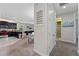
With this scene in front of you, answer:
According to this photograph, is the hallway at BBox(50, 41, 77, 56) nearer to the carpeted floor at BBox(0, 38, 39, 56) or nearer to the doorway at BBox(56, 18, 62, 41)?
the doorway at BBox(56, 18, 62, 41)

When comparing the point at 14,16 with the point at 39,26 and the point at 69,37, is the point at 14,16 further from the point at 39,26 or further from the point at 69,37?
the point at 69,37

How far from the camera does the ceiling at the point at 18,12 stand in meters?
1.58

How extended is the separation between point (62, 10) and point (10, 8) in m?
1.00

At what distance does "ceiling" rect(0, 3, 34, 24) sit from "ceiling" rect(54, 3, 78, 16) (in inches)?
19.9

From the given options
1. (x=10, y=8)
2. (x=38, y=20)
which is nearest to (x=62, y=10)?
(x=38, y=20)

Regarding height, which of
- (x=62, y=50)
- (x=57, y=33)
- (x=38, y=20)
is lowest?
(x=62, y=50)

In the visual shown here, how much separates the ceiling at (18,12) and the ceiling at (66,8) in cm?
51

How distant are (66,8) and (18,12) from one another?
0.93 metres

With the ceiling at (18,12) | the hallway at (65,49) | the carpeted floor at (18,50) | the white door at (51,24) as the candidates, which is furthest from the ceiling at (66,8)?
the carpeted floor at (18,50)

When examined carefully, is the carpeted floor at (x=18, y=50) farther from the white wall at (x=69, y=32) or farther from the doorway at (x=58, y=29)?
the white wall at (x=69, y=32)

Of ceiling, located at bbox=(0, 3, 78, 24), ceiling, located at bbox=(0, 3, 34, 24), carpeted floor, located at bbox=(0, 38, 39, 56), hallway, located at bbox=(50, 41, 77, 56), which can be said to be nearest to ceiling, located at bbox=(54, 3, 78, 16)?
ceiling, located at bbox=(0, 3, 78, 24)

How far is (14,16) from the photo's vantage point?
163 centimetres

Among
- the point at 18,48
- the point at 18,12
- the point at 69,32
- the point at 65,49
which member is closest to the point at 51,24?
the point at 69,32

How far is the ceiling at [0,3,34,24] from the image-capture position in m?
1.58
